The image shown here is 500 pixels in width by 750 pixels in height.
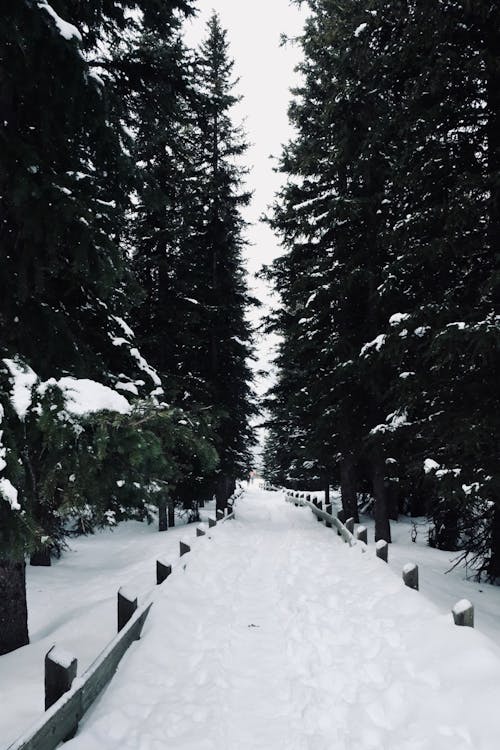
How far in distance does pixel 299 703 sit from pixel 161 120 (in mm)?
8813

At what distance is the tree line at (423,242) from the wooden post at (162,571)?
14.7 ft

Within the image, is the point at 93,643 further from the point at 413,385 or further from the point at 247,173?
the point at 247,173

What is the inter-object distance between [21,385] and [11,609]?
446cm

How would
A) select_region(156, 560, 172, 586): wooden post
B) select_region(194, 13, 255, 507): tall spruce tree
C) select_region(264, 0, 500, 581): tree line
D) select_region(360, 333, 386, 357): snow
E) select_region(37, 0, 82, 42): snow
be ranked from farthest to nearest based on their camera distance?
select_region(194, 13, 255, 507): tall spruce tree, select_region(360, 333, 386, 357): snow, select_region(264, 0, 500, 581): tree line, select_region(156, 560, 172, 586): wooden post, select_region(37, 0, 82, 42): snow

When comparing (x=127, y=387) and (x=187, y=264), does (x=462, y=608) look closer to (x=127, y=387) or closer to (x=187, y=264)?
(x=127, y=387)

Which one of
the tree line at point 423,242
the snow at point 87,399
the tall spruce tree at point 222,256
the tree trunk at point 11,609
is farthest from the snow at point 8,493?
the tall spruce tree at point 222,256

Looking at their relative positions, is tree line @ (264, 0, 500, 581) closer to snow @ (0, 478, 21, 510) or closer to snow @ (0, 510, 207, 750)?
snow @ (0, 510, 207, 750)

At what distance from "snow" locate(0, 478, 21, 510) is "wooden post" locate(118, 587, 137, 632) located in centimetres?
237

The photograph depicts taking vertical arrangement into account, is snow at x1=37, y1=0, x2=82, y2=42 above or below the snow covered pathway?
above

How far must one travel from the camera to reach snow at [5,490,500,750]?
11.2ft

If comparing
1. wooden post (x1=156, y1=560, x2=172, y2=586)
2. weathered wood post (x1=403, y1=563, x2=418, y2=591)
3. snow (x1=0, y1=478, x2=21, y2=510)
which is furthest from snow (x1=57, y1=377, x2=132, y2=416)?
weathered wood post (x1=403, y1=563, x2=418, y2=591)

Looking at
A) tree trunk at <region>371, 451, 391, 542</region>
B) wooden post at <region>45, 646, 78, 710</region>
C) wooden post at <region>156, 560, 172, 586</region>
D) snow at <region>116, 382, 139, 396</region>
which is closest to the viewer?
wooden post at <region>45, 646, 78, 710</region>

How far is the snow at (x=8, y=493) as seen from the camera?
9.37ft

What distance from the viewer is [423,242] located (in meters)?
9.11
